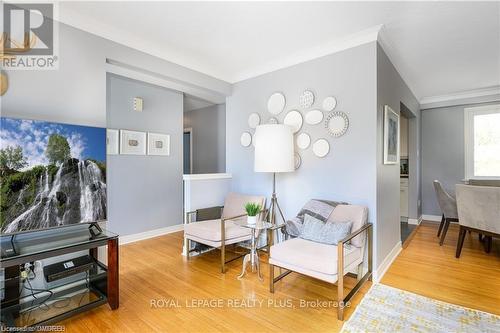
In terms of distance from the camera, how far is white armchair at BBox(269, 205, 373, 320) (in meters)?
1.93

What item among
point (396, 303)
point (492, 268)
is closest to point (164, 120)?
point (396, 303)

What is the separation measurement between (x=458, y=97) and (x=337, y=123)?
3.74 metres

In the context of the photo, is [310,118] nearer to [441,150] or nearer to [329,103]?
[329,103]

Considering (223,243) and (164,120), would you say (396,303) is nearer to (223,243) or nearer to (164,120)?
(223,243)

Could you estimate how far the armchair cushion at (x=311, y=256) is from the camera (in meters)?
1.96

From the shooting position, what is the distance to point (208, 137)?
5.62 m

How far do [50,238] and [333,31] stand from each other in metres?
3.15

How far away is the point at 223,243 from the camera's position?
8.90 ft

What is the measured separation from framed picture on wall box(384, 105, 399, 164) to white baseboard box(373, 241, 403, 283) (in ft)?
3.65

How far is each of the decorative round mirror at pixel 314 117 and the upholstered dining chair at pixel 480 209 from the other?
6.79 feet

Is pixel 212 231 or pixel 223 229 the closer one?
pixel 223 229

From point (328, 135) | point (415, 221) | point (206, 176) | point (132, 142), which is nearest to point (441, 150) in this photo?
point (415, 221)

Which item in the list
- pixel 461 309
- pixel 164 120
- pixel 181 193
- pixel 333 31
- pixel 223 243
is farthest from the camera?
pixel 181 193

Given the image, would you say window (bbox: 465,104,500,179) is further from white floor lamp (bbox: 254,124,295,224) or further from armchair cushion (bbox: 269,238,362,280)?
white floor lamp (bbox: 254,124,295,224)
